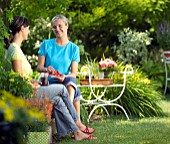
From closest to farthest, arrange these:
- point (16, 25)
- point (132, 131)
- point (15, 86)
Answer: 1. point (15, 86)
2. point (16, 25)
3. point (132, 131)

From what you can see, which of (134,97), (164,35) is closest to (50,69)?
(134,97)

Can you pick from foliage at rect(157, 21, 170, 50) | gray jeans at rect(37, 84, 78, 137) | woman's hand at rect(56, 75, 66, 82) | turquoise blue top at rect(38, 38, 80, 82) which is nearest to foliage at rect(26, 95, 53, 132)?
gray jeans at rect(37, 84, 78, 137)

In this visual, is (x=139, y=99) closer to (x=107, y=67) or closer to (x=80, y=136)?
(x=107, y=67)

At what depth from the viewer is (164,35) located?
41.9 ft

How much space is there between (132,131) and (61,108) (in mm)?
1187

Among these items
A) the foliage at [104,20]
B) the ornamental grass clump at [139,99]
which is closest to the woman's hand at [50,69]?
the ornamental grass clump at [139,99]

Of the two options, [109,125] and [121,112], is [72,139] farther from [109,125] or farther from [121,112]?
[121,112]

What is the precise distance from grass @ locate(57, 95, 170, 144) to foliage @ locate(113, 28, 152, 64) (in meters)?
4.83

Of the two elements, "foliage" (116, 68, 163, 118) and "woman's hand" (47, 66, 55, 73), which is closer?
"woman's hand" (47, 66, 55, 73)

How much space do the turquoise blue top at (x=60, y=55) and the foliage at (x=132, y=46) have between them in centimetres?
638

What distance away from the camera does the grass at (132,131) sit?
5.60 m

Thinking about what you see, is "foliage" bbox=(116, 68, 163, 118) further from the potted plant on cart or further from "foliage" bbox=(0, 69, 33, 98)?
"foliage" bbox=(0, 69, 33, 98)

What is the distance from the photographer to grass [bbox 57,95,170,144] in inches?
221

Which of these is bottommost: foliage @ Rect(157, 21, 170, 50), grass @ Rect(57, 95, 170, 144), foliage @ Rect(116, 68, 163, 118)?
grass @ Rect(57, 95, 170, 144)
